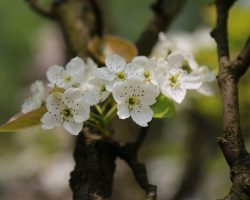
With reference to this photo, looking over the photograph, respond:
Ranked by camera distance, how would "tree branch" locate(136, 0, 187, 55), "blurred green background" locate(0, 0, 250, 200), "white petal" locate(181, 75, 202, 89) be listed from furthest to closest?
"blurred green background" locate(0, 0, 250, 200)
"tree branch" locate(136, 0, 187, 55)
"white petal" locate(181, 75, 202, 89)

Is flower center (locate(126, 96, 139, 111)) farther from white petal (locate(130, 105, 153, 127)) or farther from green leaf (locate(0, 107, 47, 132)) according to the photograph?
green leaf (locate(0, 107, 47, 132))

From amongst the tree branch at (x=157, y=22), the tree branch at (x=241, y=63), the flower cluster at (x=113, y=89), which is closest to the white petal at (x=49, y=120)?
the flower cluster at (x=113, y=89)

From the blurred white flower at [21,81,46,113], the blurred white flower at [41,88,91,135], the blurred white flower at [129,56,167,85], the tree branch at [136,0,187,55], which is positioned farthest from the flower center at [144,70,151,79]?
the tree branch at [136,0,187,55]

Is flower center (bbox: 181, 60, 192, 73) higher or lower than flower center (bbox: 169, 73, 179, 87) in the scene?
higher

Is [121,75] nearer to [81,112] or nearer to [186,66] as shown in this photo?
[81,112]

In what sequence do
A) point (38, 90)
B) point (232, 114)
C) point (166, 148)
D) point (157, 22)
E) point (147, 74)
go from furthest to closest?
point (166, 148)
point (157, 22)
point (38, 90)
point (147, 74)
point (232, 114)

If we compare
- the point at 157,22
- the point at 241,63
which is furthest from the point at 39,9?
the point at 241,63

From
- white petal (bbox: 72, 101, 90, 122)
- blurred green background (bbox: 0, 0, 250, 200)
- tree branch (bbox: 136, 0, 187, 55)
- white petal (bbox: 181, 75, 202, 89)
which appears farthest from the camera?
blurred green background (bbox: 0, 0, 250, 200)

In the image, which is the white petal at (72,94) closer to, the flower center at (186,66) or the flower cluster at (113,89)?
the flower cluster at (113,89)
